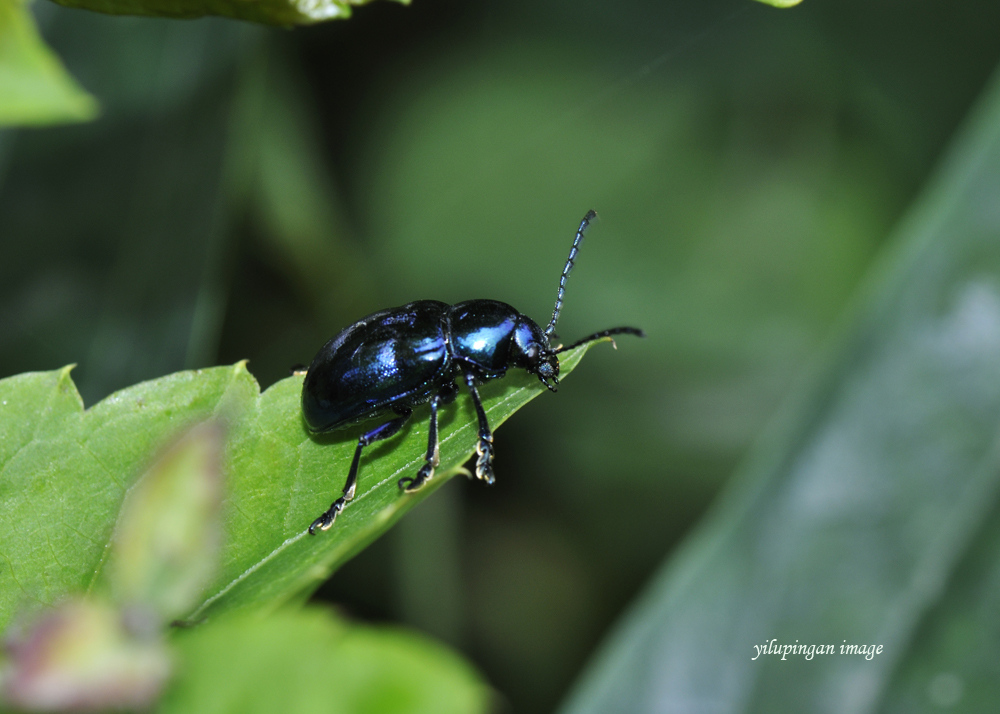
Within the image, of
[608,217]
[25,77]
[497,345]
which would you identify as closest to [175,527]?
[25,77]

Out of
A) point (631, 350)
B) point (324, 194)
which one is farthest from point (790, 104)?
point (324, 194)

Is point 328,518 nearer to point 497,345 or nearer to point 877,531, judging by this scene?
point 497,345

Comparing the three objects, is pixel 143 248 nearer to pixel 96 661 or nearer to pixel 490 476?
pixel 490 476

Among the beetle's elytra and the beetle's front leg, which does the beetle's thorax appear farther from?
the beetle's front leg

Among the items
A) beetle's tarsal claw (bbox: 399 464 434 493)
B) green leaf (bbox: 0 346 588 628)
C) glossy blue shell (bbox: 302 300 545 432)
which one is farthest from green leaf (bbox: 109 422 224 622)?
glossy blue shell (bbox: 302 300 545 432)

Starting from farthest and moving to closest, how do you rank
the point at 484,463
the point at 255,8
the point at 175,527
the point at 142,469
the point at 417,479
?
the point at 484,463, the point at 417,479, the point at 142,469, the point at 255,8, the point at 175,527

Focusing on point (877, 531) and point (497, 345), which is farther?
point (497, 345)
